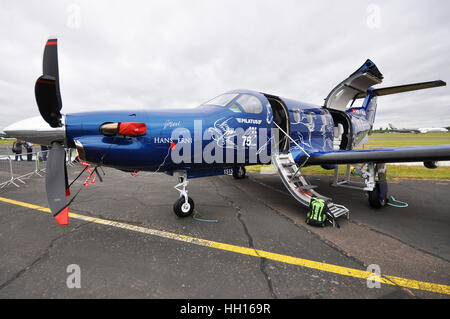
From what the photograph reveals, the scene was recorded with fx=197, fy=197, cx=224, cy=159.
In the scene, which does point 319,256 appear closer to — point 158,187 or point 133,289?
point 133,289

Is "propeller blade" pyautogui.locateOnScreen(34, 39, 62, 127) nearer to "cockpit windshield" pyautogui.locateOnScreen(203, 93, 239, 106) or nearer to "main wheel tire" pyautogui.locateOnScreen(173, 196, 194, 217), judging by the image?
"main wheel tire" pyautogui.locateOnScreen(173, 196, 194, 217)

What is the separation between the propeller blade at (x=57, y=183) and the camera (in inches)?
105

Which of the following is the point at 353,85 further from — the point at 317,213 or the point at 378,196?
the point at 317,213

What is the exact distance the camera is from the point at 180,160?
12.3 ft

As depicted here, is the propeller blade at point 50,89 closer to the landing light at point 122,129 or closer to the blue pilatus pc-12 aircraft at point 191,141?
the blue pilatus pc-12 aircraft at point 191,141

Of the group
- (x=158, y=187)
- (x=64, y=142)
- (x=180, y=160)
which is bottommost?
(x=158, y=187)

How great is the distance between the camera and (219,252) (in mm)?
2898

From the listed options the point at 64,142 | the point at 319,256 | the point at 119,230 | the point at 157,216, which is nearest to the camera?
the point at 319,256

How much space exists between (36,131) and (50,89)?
0.71m

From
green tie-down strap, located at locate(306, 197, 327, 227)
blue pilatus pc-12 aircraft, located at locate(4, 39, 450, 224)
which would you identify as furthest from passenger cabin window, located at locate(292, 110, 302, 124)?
green tie-down strap, located at locate(306, 197, 327, 227)

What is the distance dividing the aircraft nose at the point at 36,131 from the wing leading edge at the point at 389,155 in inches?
206

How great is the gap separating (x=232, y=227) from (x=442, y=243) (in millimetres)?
3442

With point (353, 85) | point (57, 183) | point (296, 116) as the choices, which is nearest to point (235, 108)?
point (296, 116)
